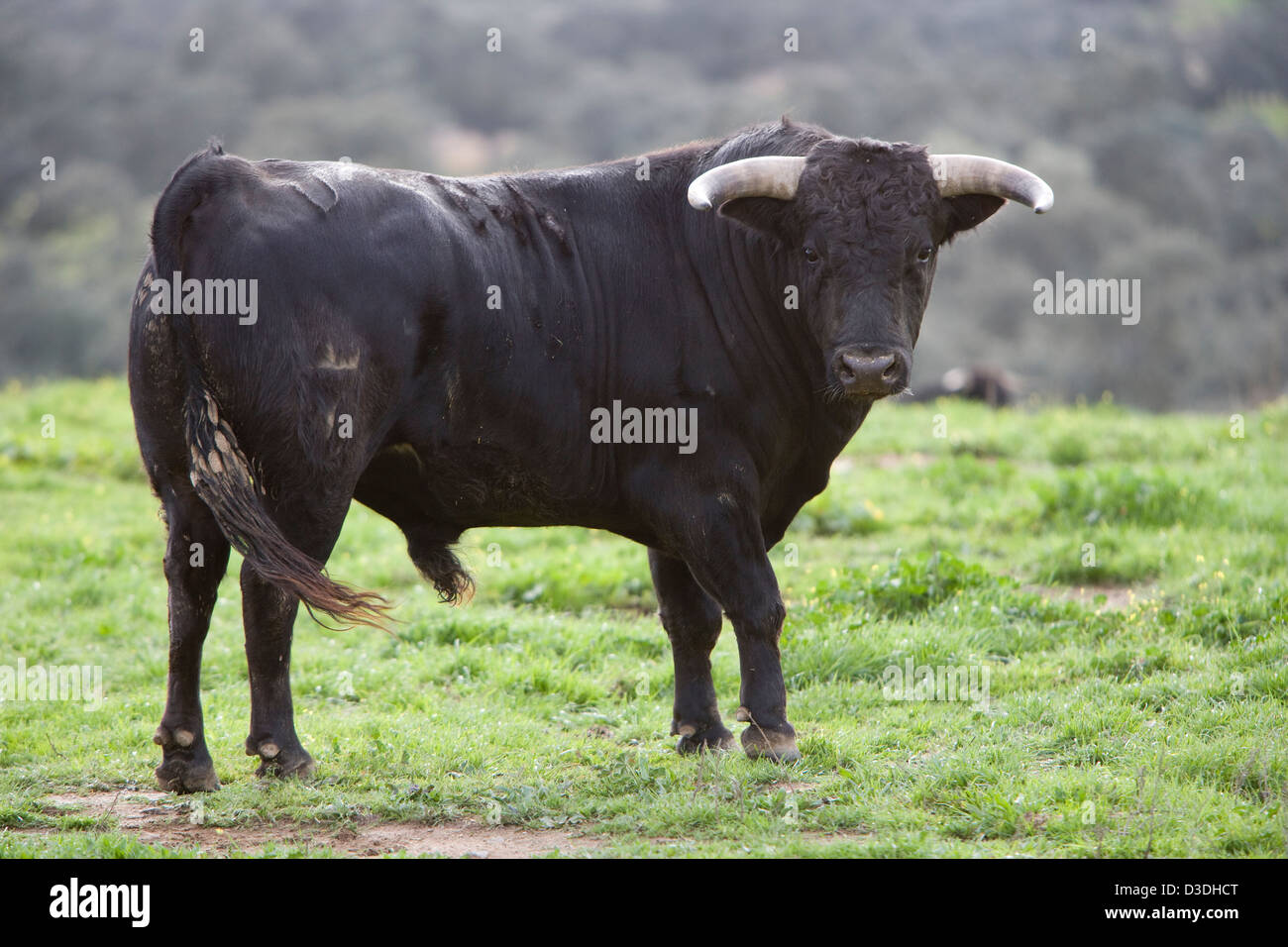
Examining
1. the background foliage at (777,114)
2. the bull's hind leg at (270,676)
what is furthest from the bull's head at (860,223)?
the background foliage at (777,114)

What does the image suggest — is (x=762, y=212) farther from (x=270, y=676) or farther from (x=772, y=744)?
(x=270, y=676)

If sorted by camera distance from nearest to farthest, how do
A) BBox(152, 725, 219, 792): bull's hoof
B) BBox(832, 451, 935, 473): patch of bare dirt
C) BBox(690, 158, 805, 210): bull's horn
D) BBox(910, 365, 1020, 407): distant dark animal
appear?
BBox(152, 725, 219, 792): bull's hoof → BBox(690, 158, 805, 210): bull's horn → BBox(832, 451, 935, 473): patch of bare dirt → BBox(910, 365, 1020, 407): distant dark animal

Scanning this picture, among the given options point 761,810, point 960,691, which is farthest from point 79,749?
point 960,691

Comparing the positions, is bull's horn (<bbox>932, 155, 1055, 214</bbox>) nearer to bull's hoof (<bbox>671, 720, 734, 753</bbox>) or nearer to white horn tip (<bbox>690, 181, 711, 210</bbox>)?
white horn tip (<bbox>690, 181, 711, 210</bbox>)

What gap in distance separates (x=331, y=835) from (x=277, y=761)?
0.62m

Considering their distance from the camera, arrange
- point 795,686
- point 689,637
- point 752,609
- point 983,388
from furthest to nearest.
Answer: point 983,388
point 795,686
point 689,637
point 752,609

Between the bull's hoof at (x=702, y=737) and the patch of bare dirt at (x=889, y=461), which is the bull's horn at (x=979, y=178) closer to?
the bull's hoof at (x=702, y=737)

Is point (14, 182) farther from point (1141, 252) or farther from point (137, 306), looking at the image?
point (137, 306)

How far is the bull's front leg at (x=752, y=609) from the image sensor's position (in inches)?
226

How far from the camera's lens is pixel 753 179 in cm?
573

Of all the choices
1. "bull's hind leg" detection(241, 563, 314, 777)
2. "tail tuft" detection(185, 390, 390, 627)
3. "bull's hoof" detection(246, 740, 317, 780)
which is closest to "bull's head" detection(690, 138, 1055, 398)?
"tail tuft" detection(185, 390, 390, 627)

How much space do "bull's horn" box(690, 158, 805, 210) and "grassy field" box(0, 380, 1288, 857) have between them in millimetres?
2337

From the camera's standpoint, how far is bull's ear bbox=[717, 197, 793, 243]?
5.84 meters

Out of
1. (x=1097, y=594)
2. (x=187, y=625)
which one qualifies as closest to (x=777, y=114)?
(x=1097, y=594)
